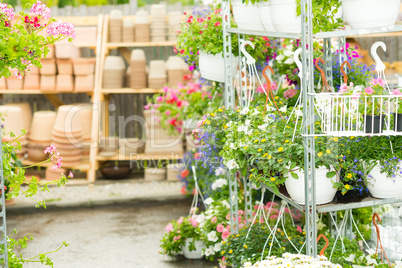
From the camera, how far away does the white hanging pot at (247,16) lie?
283 centimetres

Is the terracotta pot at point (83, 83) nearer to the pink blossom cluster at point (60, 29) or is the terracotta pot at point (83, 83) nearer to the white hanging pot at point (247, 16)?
the white hanging pot at point (247, 16)

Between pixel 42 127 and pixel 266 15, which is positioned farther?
pixel 42 127

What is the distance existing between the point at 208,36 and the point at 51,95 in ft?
10.3

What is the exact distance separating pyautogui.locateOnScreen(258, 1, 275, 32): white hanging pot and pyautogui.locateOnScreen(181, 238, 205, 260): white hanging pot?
167cm

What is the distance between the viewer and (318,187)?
93.4 inches

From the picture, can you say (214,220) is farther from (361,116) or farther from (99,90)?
(99,90)

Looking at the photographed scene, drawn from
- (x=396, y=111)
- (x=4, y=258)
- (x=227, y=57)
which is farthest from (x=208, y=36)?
(x=4, y=258)

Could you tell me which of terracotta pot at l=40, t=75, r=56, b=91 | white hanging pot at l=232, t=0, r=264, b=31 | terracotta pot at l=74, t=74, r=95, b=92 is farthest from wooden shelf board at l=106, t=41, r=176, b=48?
white hanging pot at l=232, t=0, r=264, b=31

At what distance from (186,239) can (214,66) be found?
3.83ft

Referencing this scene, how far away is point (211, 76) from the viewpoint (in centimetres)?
336

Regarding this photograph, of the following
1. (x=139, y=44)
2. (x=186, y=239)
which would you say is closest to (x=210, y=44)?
(x=186, y=239)

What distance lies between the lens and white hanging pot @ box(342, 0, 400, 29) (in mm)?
2178

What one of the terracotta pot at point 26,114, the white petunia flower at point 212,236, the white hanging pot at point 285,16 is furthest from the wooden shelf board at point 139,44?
the white hanging pot at point 285,16

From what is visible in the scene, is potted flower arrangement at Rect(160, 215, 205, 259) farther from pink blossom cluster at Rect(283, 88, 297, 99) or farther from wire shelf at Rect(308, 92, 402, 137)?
wire shelf at Rect(308, 92, 402, 137)
